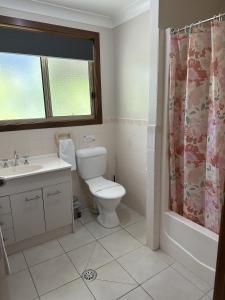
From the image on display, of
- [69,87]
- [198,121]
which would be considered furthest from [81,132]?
[198,121]

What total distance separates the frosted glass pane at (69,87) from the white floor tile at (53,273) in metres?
1.58

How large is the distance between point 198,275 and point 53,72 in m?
2.45

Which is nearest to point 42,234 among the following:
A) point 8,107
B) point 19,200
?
point 19,200

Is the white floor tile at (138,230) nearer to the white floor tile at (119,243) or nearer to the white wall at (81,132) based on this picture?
the white floor tile at (119,243)

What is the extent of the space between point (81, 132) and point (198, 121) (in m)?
1.49

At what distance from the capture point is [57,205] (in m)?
2.17

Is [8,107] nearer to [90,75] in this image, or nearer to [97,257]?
[90,75]

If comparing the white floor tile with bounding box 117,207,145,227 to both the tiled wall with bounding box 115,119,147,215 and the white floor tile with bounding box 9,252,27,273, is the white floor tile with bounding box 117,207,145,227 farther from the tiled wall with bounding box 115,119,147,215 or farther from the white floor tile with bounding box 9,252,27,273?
the white floor tile with bounding box 9,252,27,273

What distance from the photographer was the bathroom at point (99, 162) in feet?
5.47

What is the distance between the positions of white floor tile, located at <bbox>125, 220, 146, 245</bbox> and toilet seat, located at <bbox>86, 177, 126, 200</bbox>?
435mm

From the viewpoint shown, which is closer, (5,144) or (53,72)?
(5,144)

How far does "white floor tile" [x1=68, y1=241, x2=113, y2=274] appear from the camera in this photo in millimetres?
1860

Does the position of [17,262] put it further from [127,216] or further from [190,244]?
[190,244]

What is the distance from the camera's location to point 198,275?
1686mm
